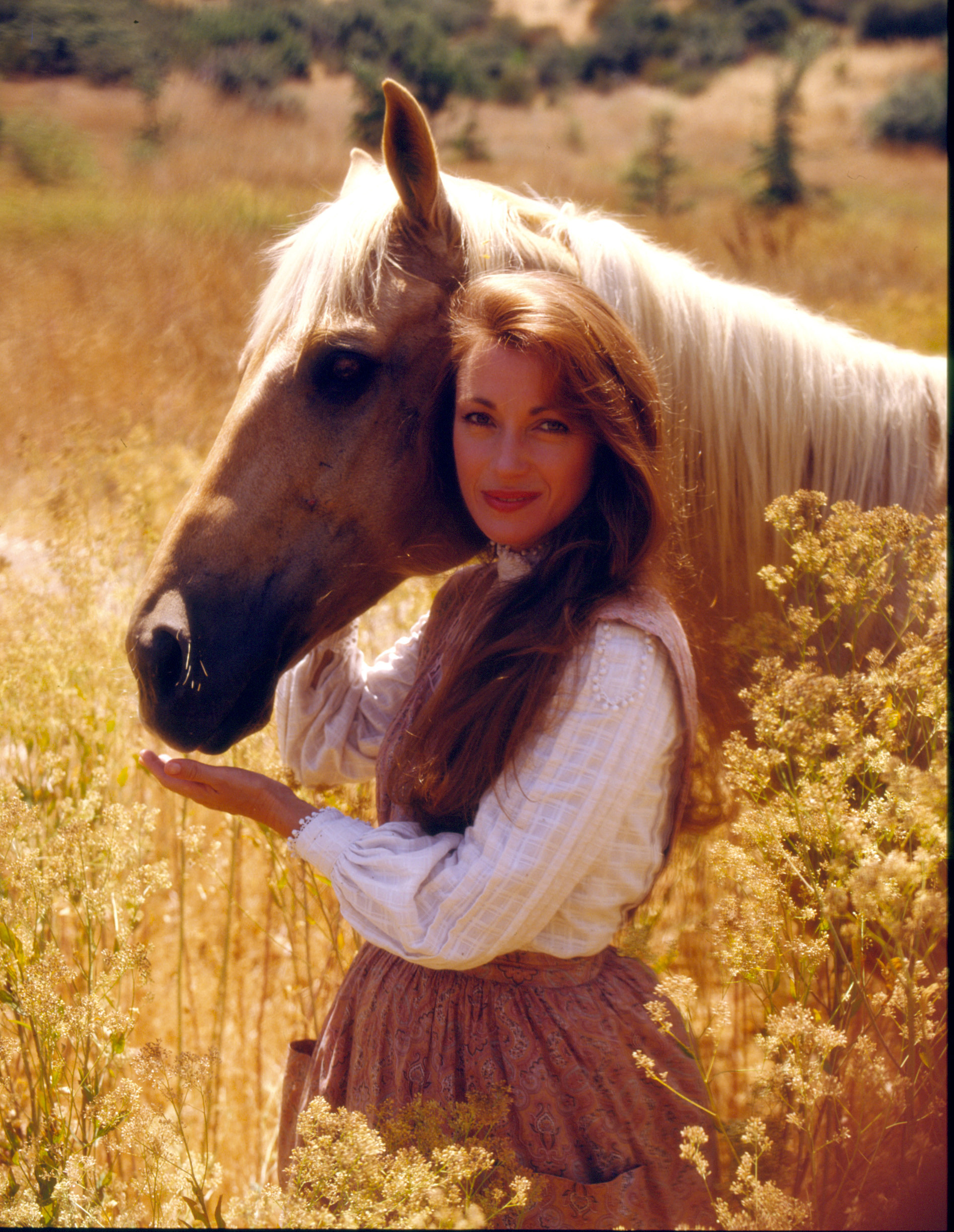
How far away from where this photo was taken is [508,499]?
1281mm

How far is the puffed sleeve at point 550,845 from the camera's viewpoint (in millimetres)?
1089

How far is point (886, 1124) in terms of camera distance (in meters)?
1.11

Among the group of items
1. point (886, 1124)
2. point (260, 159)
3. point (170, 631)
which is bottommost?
point (886, 1124)

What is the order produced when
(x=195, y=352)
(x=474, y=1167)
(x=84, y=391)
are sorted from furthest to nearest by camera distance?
(x=195, y=352)
(x=84, y=391)
(x=474, y=1167)

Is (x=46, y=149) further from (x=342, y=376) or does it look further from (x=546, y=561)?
(x=546, y=561)

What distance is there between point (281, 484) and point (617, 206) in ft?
23.6

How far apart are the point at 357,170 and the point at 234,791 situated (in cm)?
144

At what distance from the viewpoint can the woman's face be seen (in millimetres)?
1223

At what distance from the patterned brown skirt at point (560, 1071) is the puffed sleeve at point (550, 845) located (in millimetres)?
138

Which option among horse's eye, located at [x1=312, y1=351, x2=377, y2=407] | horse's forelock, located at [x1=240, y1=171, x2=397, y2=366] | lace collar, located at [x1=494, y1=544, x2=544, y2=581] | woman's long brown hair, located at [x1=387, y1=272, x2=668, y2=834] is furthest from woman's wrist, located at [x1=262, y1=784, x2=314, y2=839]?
horse's forelock, located at [x1=240, y1=171, x2=397, y2=366]

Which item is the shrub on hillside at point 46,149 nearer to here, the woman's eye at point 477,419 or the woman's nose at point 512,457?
the woman's eye at point 477,419

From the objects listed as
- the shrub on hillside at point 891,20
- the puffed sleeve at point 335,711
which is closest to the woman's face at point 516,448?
the puffed sleeve at point 335,711

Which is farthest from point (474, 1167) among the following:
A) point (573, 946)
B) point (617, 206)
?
point (617, 206)

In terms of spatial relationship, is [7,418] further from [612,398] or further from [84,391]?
[612,398]
